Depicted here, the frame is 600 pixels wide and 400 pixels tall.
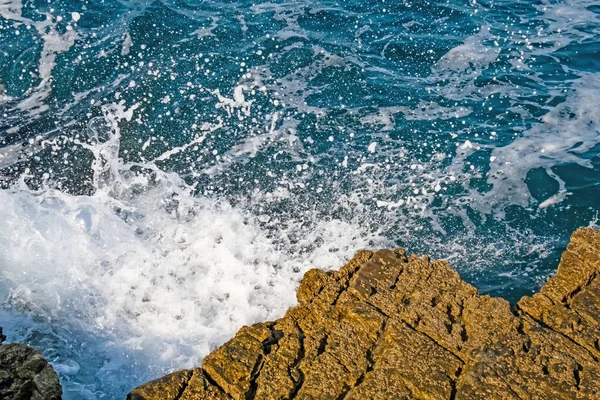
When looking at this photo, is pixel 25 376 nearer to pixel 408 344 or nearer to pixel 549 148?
pixel 408 344

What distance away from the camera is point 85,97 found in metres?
11.7

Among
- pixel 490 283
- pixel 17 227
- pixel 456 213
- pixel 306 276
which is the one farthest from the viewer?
pixel 456 213

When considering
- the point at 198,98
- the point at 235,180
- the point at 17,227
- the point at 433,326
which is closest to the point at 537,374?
the point at 433,326

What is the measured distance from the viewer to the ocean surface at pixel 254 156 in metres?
7.84

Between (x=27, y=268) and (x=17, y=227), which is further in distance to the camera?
(x=17, y=227)

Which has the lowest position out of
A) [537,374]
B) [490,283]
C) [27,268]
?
[490,283]

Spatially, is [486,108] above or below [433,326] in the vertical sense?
below

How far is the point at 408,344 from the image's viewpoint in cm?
590

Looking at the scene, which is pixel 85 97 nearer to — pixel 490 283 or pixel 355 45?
pixel 355 45

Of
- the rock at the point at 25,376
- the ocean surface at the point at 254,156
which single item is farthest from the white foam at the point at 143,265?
the rock at the point at 25,376

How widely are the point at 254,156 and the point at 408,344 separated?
18.2 ft

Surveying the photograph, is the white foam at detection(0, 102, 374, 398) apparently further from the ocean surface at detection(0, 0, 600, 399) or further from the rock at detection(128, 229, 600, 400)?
the rock at detection(128, 229, 600, 400)

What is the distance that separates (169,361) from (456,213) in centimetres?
524

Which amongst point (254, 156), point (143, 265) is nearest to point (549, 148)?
point (254, 156)
